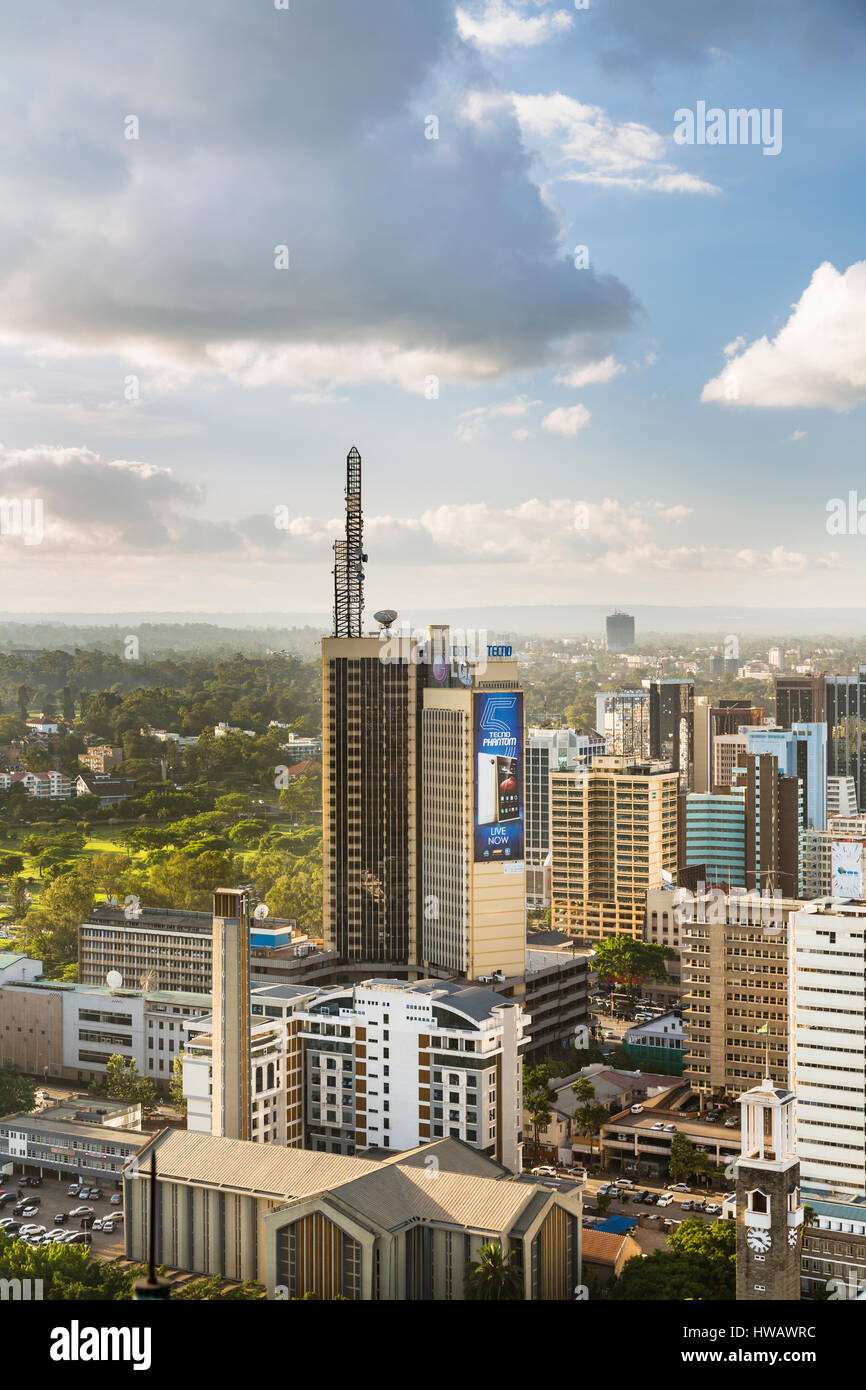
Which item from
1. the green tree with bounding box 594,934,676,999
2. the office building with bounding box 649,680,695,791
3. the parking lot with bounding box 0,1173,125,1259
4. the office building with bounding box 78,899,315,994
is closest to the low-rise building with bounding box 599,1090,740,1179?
the parking lot with bounding box 0,1173,125,1259

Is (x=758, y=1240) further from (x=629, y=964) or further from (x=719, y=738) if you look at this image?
(x=719, y=738)

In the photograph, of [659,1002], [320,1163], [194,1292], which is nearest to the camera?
[194,1292]

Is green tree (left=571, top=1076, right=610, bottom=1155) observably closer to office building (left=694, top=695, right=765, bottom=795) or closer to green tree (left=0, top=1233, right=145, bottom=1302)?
green tree (left=0, top=1233, right=145, bottom=1302)

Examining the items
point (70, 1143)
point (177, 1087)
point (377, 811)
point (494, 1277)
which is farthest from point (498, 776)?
point (494, 1277)

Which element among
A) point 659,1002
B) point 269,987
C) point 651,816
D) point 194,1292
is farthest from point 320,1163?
point 651,816
